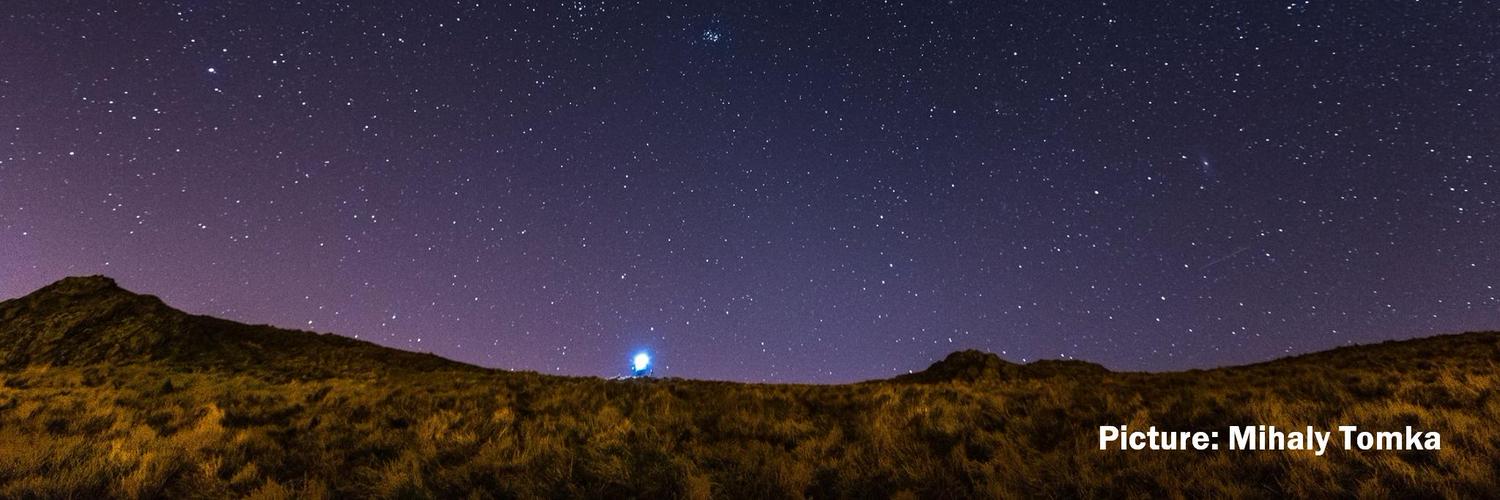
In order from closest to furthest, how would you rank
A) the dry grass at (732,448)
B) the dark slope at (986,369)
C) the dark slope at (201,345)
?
the dry grass at (732,448) < the dark slope at (201,345) < the dark slope at (986,369)

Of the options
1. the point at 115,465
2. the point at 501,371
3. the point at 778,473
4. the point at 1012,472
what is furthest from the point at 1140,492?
the point at 501,371

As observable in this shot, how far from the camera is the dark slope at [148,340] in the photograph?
2066 cm

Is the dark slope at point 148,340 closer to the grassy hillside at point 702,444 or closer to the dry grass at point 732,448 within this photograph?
the grassy hillside at point 702,444

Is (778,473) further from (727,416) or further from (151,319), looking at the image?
(151,319)

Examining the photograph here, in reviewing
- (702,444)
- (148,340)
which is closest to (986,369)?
(702,444)

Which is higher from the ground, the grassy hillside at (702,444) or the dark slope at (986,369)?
the dark slope at (986,369)

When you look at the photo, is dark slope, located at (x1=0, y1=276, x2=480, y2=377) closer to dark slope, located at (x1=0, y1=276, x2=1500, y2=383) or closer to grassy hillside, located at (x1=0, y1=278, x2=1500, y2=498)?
dark slope, located at (x1=0, y1=276, x2=1500, y2=383)

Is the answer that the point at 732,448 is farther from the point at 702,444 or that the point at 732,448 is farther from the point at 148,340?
the point at 148,340

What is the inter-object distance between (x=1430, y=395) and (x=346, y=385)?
768 inches

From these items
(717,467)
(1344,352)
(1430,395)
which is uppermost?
(1344,352)

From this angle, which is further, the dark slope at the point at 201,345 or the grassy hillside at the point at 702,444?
the dark slope at the point at 201,345

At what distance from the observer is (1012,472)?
5449mm

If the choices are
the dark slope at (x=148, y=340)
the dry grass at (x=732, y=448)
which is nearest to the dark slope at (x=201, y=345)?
the dark slope at (x=148, y=340)

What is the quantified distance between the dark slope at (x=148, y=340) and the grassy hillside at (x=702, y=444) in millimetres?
8662
